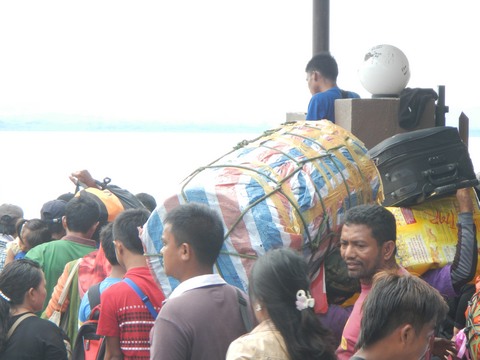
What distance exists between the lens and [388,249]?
300 cm

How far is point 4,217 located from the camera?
581 cm

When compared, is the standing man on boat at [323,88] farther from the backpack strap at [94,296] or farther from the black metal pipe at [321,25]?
the backpack strap at [94,296]

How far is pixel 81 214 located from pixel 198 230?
169 cm

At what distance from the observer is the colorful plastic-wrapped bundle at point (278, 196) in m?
2.84

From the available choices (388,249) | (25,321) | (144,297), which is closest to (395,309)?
(388,249)

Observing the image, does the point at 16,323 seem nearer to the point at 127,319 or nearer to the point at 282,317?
the point at 127,319

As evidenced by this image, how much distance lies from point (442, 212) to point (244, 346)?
192 cm

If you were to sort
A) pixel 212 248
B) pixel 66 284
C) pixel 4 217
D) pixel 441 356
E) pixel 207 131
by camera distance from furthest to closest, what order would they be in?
1. pixel 207 131
2. pixel 4 217
3. pixel 66 284
4. pixel 441 356
5. pixel 212 248

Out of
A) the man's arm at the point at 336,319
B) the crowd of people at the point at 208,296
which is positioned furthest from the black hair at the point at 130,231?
the man's arm at the point at 336,319

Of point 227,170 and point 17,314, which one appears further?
point 17,314

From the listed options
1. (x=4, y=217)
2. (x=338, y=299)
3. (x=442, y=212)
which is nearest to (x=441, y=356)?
(x=338, y=299)

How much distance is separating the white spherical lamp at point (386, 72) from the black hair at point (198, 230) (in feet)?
8.81

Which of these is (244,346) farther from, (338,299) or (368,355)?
(338,299)

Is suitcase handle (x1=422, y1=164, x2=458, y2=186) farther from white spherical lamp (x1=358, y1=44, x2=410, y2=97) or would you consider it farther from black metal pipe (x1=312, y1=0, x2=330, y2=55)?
black metal pipe (x1=312, y1=0, x2=330, y2=55)
